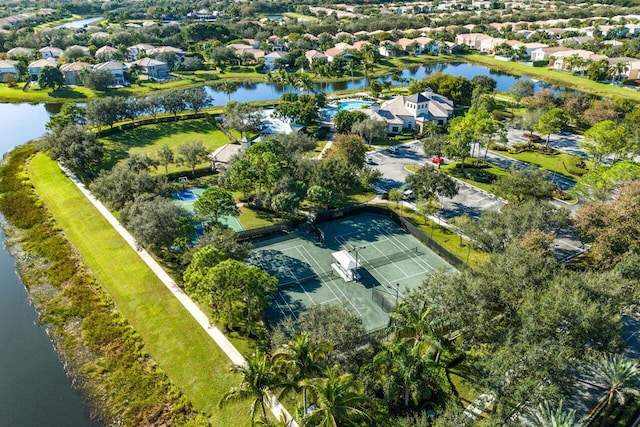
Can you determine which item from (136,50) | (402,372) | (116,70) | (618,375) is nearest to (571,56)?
(116,70)

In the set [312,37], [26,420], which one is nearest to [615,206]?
[26,420]

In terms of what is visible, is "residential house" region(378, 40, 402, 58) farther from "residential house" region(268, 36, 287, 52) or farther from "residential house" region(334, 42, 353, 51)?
"residential house" region(268, 36, 287, 52)

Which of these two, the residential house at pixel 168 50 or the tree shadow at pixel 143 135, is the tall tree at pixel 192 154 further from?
the residential house at pixel 168 50

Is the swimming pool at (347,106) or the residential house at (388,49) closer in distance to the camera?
the swimming pool at (347,106)

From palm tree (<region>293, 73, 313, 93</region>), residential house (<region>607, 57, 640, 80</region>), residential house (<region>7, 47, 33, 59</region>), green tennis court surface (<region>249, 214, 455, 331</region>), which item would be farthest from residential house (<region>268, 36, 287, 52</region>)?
green tennis court surface (<region>249, 214, 455, 331</region>)

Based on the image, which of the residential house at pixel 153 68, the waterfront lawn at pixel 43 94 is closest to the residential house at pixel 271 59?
the residential house at pixel 153 68

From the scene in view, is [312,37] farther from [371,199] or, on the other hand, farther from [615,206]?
[615,206]
